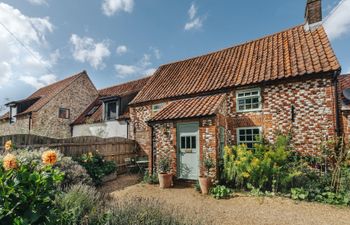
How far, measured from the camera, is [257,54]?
12461mm

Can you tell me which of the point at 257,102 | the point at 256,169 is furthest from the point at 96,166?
the point at 257,102

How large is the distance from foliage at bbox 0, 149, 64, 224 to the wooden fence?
7.23 m

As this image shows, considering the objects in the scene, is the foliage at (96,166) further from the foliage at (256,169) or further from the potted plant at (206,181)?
the foliage at (256,169)

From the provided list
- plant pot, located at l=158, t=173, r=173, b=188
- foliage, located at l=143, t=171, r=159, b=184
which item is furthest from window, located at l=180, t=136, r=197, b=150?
foliage, located at l=143, t=171, r=159, b=184

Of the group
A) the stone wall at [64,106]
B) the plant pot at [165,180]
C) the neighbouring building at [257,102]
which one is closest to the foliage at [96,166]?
the neighbouring building at [257,102]

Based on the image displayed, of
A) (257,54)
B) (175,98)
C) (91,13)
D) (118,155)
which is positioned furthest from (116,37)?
(257,54)

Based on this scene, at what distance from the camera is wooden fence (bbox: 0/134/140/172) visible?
9.52m

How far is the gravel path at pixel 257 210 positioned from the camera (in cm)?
527

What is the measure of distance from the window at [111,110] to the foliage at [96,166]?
6.73 meters

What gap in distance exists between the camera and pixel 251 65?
11.7 metres

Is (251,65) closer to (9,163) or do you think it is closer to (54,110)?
(9,163)

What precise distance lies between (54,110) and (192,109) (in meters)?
15.8

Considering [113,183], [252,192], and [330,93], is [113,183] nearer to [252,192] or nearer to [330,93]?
[252,192]

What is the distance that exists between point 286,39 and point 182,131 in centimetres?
871
